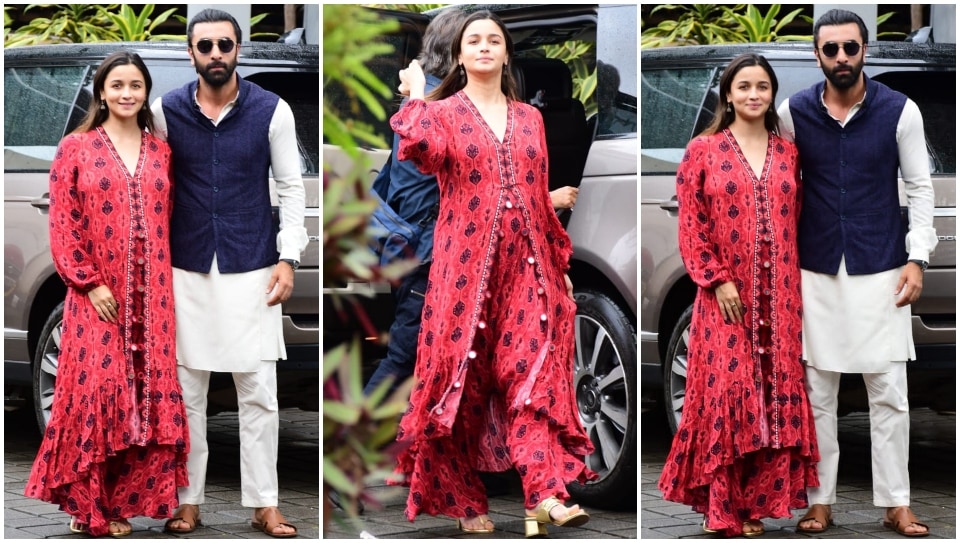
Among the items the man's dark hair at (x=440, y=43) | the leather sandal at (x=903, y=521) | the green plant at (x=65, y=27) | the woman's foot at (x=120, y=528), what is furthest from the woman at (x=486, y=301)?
the green plant at (x=65, y=27)

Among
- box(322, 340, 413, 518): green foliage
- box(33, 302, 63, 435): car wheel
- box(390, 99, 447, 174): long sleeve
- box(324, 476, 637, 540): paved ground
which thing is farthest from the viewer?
box(33, 302, 63, 435): car wheel

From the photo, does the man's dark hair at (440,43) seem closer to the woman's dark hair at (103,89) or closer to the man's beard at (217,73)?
the man's beard at (217,73)

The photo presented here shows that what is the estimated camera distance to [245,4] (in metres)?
5.11

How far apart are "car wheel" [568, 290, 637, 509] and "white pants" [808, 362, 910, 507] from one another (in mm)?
688

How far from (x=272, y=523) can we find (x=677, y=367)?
1.67 m

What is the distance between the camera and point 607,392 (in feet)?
16.9

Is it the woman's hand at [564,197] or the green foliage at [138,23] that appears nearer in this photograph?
the woman's hand at [564,197]

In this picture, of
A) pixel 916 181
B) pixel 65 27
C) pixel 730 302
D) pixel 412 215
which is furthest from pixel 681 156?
pixel 65 27

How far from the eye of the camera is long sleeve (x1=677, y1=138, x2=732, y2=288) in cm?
500

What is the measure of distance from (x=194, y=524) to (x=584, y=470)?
1.49 m

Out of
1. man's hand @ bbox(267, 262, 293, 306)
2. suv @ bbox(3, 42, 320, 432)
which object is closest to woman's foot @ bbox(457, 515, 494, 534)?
suv @ bbox(3, 42, 320, 432)

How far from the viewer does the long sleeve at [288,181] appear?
5.02 m

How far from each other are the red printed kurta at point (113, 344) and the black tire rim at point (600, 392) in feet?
4.89

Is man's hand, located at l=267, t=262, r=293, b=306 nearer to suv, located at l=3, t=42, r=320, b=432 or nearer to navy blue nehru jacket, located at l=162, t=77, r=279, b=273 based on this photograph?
navy blue nehru jacket, located at l=162, t=77, r=279, b=273
